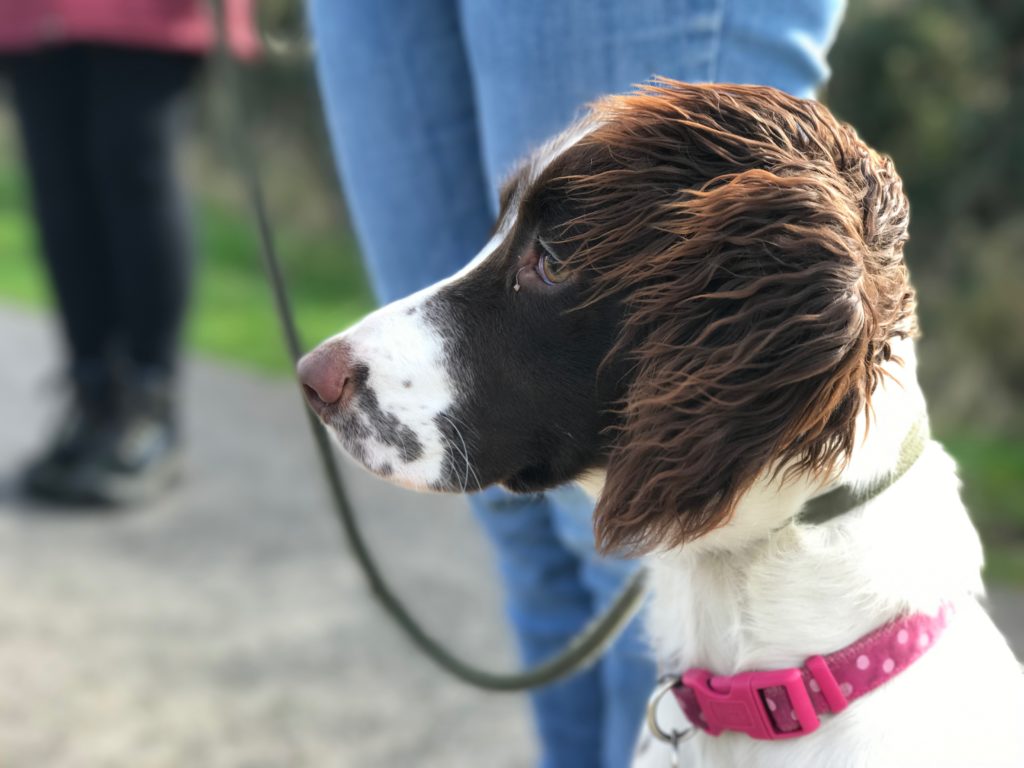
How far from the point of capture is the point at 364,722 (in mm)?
2969

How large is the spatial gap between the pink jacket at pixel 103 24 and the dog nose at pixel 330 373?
2415mm

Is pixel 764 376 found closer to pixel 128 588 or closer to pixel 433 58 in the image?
pixel 433 58

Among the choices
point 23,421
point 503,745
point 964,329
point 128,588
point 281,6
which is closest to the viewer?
point 503,745

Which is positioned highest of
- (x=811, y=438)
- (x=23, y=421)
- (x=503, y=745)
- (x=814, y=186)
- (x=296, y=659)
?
(x=814, y=186)

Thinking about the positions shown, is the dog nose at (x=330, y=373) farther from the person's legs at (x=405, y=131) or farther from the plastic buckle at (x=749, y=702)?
the plastic buckle at (x=749, y=702)

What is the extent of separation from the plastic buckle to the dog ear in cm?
23

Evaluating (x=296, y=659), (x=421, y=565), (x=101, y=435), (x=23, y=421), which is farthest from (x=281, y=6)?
(x=296, y=659)

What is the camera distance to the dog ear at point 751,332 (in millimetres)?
1359

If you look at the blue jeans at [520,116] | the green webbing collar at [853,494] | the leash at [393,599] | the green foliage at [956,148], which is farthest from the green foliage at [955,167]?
the green webbing collar at [853,494]

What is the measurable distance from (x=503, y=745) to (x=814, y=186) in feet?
6.40

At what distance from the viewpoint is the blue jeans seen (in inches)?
69.5

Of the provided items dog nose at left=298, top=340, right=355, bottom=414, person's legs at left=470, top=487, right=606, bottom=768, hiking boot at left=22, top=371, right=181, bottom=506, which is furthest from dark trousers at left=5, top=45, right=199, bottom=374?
dog nose at left=298, top=340, right=355, bottom=414

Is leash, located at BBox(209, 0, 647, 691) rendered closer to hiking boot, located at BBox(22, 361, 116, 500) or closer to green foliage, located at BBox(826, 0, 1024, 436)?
hiking boot, located at BBox(22, 361, 116, 500)

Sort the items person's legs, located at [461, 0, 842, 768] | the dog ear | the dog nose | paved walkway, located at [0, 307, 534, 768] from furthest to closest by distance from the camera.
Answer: paved walkway, located at [0, 307, 534, 768] < person's legs, located at [461, 0, 842, 768] < the dog nose < the dog ear
